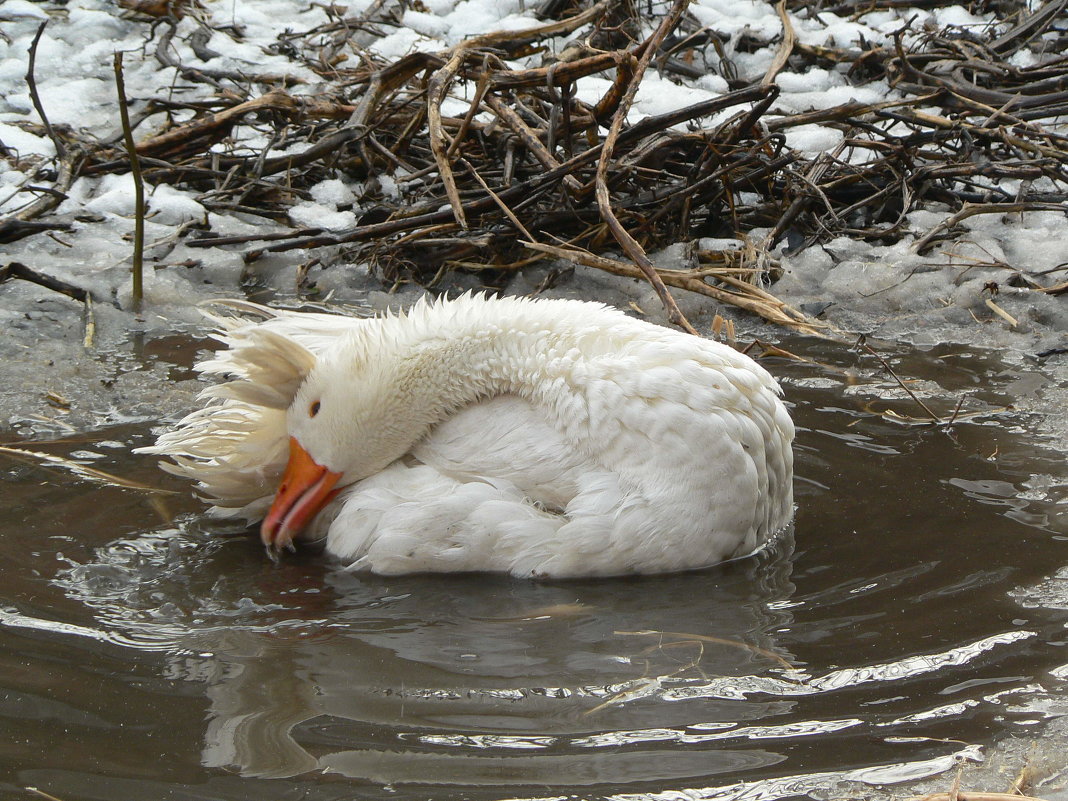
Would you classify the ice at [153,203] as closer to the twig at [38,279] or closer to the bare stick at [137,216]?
the bare stick at [137,216]

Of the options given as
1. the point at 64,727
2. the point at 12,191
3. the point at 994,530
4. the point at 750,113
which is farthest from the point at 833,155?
the point at 64,727

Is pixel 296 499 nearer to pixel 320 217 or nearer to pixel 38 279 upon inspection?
pixel 38 279

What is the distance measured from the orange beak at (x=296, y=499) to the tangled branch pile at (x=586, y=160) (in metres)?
1.93

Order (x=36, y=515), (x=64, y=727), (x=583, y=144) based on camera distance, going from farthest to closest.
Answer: (x=583, y=144) → (x=36, y=515) → (x=64, y=727)

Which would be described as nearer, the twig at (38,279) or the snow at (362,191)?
the twig at (38,279)

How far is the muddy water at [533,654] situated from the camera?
2471 mm

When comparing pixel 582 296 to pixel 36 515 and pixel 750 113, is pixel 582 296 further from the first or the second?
pixel 36 515

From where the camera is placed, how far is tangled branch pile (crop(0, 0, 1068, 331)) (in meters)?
6.10

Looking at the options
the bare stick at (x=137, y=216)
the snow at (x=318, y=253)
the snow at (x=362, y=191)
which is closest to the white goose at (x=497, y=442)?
the snow at (x=318, y=253)

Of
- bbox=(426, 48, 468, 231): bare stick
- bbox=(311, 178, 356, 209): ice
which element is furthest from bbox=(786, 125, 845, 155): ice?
bbox=(311, 178, 356, 209): ice

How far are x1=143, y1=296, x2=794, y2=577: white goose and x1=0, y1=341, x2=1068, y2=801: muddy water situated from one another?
0.13 m

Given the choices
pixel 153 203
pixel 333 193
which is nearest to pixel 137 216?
pixel 153 203

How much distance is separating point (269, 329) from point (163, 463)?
1.92 ft

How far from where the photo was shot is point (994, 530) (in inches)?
150
